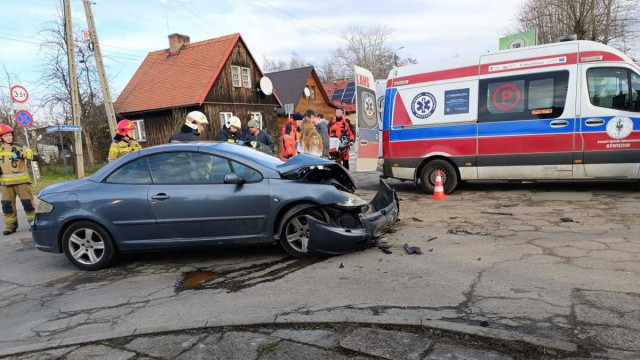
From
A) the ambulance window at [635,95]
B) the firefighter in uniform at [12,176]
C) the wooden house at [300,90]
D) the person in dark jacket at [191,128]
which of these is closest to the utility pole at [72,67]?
the firefighter in uniform at [12,176]

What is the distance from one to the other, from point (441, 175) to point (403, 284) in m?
5.00

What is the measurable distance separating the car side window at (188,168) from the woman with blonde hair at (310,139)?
399 cm

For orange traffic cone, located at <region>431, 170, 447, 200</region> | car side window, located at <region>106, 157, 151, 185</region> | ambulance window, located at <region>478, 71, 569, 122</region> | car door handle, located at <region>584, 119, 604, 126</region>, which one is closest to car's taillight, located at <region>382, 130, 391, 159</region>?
orange traffic cone, located at <region>431, 170, 447, 200</region>

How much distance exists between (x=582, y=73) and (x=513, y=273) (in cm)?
502

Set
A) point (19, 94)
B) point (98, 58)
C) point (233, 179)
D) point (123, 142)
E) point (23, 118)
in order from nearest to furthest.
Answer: point (233, 179) → point (123, 142) → point (19, 94) → point (23, 118) → point (98, 58)

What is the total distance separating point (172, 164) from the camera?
5.07m

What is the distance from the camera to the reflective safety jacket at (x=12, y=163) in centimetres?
747

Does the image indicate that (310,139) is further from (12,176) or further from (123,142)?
(12,176)

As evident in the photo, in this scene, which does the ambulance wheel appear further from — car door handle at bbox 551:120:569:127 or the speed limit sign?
the speed limit sign

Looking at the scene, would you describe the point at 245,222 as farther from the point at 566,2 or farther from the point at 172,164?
the point at 566,2

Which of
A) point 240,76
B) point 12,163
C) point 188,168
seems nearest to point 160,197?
point 188,168

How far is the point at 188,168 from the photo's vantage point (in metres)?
5.02

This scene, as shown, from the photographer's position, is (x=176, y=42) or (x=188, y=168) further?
(x=176, y=42)

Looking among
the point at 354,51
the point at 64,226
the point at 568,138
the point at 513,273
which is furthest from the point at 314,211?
the point at 354,51
